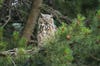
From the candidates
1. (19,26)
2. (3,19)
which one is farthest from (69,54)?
(19,26)

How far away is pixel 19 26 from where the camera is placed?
523 centimetres

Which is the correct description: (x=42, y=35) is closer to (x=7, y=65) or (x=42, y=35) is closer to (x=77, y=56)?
(x=77, y=56)

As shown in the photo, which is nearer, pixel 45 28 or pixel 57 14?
pixel 45 28

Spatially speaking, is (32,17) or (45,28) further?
(32,17)

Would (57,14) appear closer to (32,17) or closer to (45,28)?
(32,17)

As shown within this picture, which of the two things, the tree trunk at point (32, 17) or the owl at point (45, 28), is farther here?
the tree trunk at point (32, 17)

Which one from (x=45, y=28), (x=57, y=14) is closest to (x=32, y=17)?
(x=57, y=14)

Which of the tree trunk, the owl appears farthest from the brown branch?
the owl

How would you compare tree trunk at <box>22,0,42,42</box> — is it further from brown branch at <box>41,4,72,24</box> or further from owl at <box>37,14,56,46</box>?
owl at <box>37,14,56,46</box>

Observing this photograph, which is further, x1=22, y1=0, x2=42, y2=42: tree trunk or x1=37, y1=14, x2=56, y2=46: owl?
x1=22, y1=0, x2=42, y2=42: tree trunk

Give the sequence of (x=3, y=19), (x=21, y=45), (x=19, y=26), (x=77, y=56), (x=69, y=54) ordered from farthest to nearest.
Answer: (x=19, y=26)
(x=3, y=19)
(x=77, y=56)
(x=21, y=45)
(x=69, y=54)

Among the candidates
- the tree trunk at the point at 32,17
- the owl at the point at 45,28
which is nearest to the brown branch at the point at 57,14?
the tree trunk at the point at 32,17

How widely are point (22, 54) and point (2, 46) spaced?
0.69 ft

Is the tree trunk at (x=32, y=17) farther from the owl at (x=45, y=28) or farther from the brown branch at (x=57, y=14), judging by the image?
the owl at (x=45, y=28)
